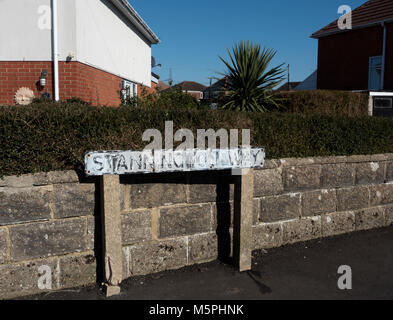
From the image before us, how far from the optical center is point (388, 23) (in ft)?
53.1

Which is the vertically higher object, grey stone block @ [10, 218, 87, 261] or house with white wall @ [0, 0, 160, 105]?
house with white wall @ [0, 0, 160, 105]

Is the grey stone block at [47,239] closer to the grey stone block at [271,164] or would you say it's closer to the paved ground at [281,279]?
the paved ground at [281,279]

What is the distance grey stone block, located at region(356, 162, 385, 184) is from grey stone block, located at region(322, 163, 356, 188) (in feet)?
Result: 0.45

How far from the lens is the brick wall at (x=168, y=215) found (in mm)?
3619

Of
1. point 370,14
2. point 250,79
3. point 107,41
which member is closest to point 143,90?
point 250,79

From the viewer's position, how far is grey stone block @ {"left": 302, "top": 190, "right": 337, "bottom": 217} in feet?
17.1

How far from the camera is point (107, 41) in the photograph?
11227 mm

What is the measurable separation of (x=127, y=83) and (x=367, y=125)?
10312 millimetres

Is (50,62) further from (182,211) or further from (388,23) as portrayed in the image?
(388,23)

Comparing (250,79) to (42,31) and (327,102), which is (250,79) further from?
(42,31)

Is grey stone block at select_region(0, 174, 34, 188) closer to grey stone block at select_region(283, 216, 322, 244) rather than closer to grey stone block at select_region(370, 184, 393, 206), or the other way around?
grey stone block at select_region(283, 216, 322, 244)

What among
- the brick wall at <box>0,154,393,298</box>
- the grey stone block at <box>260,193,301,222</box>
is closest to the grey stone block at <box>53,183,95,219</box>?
the brick wall at <box>0,154,393,298</box>

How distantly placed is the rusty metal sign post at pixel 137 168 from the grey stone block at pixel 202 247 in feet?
1.49
